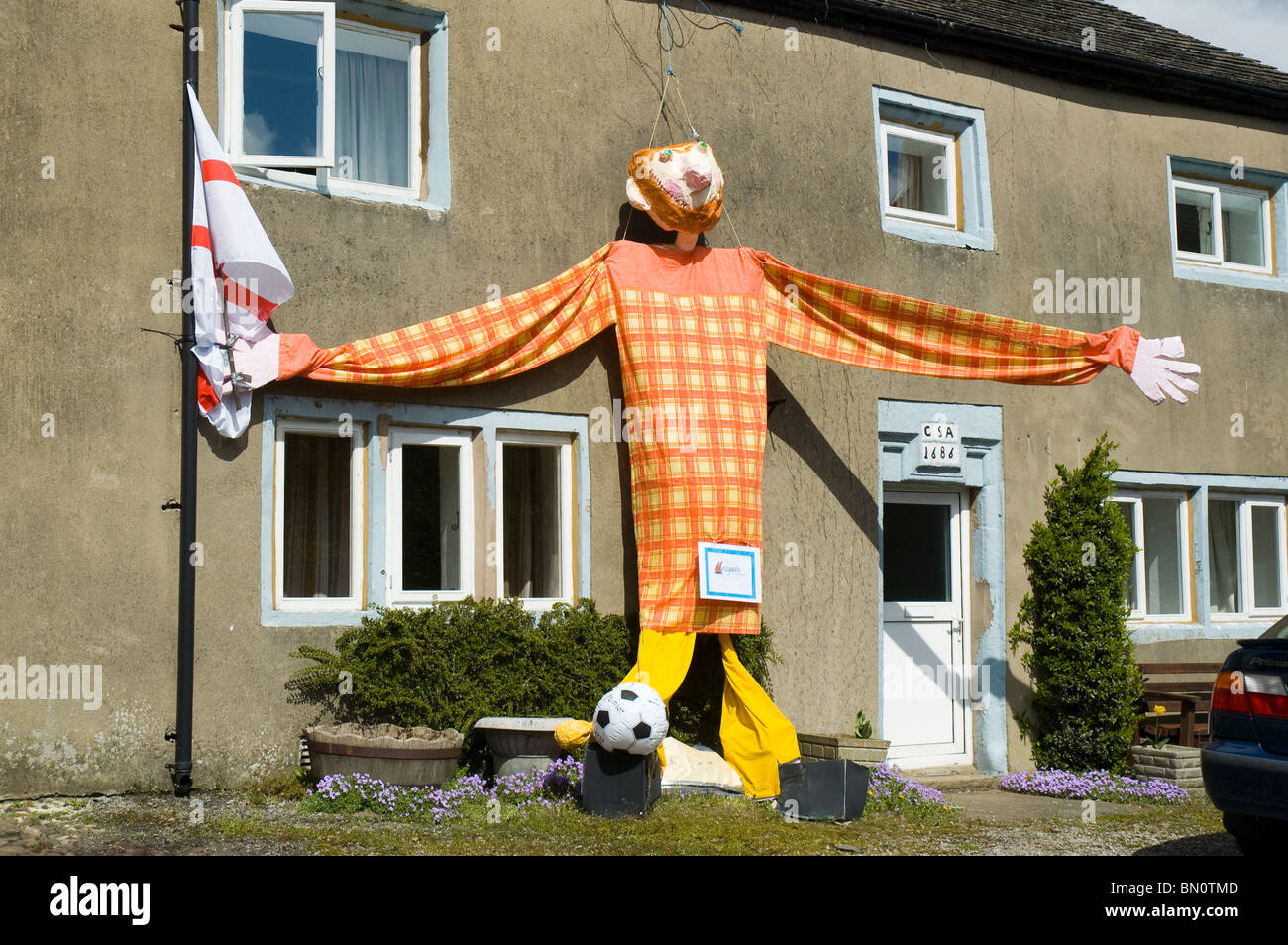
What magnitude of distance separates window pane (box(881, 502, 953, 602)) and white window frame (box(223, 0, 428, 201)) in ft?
14.9

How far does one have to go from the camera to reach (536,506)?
932 centimetres

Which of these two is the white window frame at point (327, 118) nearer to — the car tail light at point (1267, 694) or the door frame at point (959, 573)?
the door frame at point (959, 573)

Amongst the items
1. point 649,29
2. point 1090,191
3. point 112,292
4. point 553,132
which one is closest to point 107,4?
point 112,292

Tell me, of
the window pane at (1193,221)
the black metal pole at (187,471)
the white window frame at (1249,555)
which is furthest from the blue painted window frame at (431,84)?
the white window frame at (1249,555)

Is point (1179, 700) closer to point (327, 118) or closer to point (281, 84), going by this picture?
point (327, 118)

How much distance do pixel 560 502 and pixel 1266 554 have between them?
716 cm

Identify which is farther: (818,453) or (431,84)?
(818,453)

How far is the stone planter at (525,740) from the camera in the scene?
26.9 feet

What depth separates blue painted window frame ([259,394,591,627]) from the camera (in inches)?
321

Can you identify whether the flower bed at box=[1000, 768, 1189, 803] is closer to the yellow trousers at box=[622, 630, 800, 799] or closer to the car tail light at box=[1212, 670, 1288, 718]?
the yellow trousers at box=[622, 630, 800, 799]

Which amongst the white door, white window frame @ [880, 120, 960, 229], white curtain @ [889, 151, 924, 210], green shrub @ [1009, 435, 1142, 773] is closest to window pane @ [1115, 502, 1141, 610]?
green shrub @ [1009, 435, 1142, 773]

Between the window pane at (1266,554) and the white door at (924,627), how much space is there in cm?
340

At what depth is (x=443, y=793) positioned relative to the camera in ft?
25.8

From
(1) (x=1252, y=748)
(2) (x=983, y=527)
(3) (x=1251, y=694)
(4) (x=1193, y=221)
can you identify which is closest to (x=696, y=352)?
(2) (x=983, y=527)
